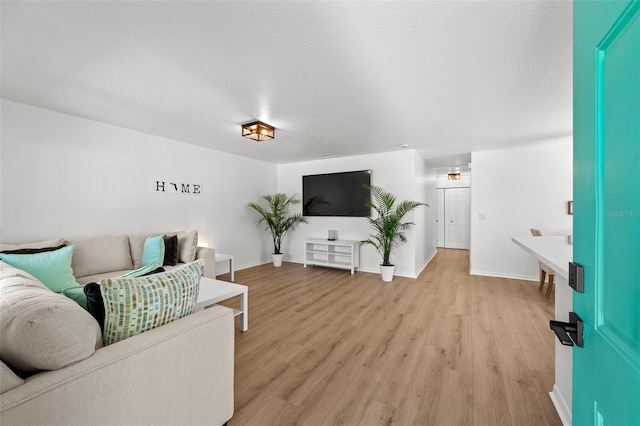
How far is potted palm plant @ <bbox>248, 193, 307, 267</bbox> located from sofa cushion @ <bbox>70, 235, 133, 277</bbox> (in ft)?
7.99

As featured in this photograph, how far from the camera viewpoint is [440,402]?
5.41 ft

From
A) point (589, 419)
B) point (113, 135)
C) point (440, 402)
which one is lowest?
point (440, 402)

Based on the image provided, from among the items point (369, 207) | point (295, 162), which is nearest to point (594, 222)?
point (369, 207)

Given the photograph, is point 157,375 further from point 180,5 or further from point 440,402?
point 180,5

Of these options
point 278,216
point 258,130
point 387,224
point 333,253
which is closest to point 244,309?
point 258,130

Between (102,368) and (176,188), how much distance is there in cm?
372

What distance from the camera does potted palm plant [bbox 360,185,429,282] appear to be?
4457mm

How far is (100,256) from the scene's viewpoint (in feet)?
9.86

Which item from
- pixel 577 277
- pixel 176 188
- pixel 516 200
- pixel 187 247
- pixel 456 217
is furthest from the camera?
pixel 456 217

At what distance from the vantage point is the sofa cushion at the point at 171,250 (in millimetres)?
3389

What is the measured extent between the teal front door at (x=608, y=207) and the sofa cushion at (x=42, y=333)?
4.87ft

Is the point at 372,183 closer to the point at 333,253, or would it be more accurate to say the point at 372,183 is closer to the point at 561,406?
the point at 333,253

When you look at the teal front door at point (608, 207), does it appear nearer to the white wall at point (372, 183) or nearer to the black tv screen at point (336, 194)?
the white wall at point (372, 183)

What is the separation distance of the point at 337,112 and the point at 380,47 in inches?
46.7
